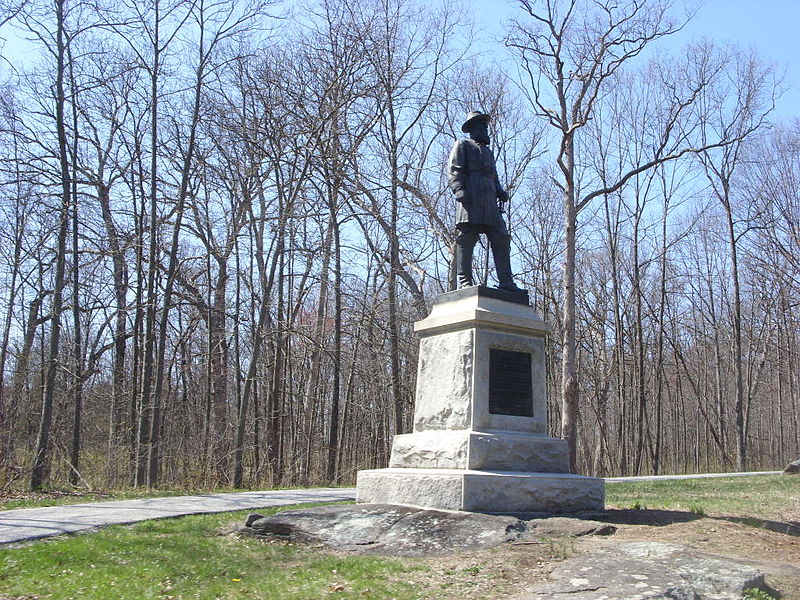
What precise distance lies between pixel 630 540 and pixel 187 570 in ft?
11.8

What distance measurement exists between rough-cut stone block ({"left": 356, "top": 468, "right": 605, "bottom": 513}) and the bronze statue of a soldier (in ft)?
8.30

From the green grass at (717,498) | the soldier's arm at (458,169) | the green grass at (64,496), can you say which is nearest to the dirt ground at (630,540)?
the green grass at (717,498)

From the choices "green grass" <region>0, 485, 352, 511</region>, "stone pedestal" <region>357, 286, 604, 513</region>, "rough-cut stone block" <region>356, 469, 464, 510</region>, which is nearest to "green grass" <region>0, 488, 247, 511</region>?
"green grass" <region>0, 485, 352, 511</region>

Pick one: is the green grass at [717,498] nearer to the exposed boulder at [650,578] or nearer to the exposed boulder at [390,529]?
the exposed boulder at [390,529]

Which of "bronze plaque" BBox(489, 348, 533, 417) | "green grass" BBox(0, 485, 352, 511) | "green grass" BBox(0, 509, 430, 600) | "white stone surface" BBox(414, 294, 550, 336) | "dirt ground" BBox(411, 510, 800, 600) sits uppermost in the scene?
"white stone surface" BBox(414, 294, 550, 336)

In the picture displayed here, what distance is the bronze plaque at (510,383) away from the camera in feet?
27.3

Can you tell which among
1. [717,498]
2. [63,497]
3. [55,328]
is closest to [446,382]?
[717,498]

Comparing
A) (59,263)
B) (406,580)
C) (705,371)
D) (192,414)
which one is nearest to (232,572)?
(406,580)

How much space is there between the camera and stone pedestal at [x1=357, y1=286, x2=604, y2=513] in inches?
298

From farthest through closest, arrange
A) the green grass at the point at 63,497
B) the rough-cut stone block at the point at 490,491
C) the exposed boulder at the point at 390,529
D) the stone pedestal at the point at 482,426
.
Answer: the green grass at the point at 63,497 < the stone pedestal at the point at 482,426 < the rough-cut stone block at the point at 490,491 < the exposed boulder at the point at 390,529

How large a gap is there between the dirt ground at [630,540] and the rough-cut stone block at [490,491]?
1.29 feet

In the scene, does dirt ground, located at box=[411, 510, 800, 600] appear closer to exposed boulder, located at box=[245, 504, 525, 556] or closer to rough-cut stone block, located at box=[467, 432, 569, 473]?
exposed boulder, located at box=[245, 504, 525, 556]

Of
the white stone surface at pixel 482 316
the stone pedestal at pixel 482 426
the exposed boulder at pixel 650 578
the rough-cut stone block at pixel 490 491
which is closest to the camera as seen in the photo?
the exposed boulder at pixel 650 578

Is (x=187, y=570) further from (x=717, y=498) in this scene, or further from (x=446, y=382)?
(x=717, y=498)
